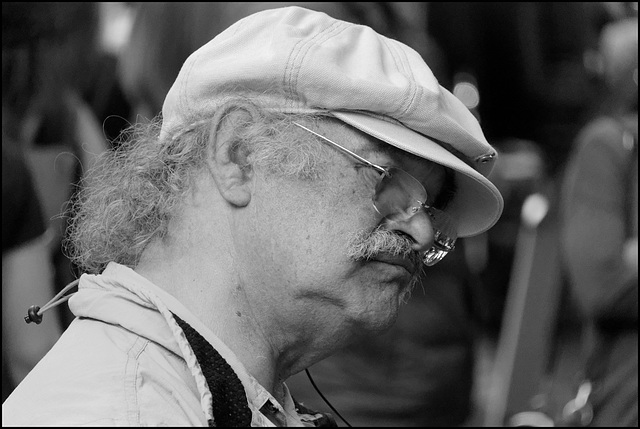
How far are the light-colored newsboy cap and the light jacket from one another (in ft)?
1.25

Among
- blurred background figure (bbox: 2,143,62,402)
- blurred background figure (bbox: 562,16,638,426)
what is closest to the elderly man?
blurred background figure (bbox: 2,143,62,402)

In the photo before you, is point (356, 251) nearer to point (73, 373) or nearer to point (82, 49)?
point (73, 373)

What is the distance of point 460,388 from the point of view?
142 inches

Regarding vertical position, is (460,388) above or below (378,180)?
below

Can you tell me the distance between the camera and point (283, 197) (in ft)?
5.24

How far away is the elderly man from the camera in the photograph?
154cm

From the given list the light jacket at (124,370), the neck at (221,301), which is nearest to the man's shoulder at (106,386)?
the light jacket at (124,370)

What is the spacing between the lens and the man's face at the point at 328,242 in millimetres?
1570

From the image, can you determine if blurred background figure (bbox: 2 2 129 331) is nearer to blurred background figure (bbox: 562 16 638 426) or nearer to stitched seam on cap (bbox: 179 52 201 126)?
stitched seam on cap (bbox: 179 52 201 126)

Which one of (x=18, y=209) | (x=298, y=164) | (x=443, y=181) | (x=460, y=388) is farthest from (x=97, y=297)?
(x=460, y=388)

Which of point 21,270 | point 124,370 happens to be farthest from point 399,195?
point 21,270

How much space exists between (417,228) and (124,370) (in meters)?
0.63

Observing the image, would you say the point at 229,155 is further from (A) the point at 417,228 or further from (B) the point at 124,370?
(B) the point at 124,370

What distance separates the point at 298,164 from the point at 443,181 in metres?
0.33
